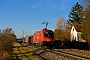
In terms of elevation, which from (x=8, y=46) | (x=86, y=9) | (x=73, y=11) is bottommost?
(x=8, y=46)

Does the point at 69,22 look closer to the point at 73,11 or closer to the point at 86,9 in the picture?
the point at 73,11

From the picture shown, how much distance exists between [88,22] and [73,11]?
159 feet

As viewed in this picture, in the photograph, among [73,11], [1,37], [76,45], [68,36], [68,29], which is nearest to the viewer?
[1,37]

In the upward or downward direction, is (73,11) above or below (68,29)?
above

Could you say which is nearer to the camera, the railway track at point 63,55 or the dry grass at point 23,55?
the railway track at point 63,55

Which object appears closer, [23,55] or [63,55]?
[63,55]

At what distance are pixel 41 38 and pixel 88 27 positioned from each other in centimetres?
893

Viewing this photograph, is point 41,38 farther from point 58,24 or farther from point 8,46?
point 58,24

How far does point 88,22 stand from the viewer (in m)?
32.8

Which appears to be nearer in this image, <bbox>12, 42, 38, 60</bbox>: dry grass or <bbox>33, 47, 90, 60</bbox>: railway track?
<bbox>33, 47, 90, 60</bbox>: railway track

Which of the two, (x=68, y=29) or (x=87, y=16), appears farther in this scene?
(x=68, y=29)

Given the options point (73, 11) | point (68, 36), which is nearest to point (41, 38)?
point (68, 36)

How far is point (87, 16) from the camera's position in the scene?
107 ft

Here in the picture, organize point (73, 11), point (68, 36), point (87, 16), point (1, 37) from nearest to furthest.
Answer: point (1, 37) < point (87, 16) < point (68, 36) < point (73, 11)
